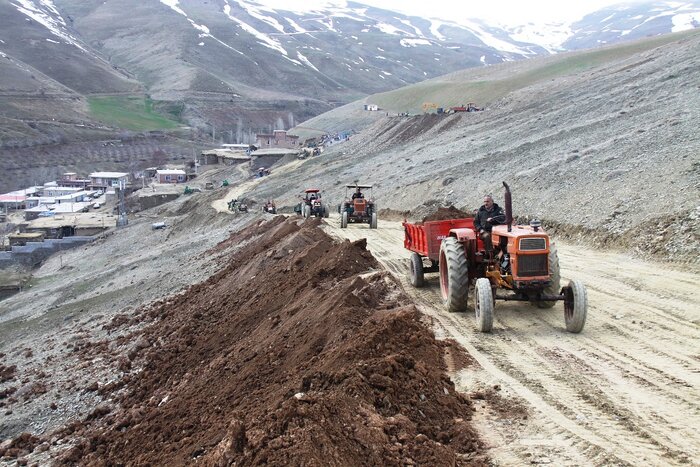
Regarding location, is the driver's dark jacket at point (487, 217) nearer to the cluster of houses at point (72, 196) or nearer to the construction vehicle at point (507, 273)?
the construction vehicle at point (507, 273)

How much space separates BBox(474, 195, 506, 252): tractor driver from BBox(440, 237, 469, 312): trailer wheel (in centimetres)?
44

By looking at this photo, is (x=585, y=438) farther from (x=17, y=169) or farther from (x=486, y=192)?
(x=17, y=169)

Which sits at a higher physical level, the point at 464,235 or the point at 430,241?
the point at 464,235

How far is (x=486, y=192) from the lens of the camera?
2636cm

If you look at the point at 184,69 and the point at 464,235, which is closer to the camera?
the point at 464,235

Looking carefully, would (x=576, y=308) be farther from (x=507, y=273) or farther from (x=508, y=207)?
(x=508, y=207)

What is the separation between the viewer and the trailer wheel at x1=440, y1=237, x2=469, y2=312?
10.5 metres

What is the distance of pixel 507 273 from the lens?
32.9 ft

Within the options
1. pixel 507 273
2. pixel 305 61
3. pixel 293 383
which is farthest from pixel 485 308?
pixel 305 61

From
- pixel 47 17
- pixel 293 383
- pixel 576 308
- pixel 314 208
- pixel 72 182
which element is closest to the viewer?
pixel 293 383

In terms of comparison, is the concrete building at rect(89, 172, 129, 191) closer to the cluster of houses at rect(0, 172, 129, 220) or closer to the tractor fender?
the cluster of houses at rect(0, 172, 129, 220)

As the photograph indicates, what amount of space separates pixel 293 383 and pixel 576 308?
4258 millimetres

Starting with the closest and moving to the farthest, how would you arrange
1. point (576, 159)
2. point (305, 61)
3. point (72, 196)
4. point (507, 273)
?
point (507, 273)
point (576, 159)
point (72, 196)
point (305, 61)

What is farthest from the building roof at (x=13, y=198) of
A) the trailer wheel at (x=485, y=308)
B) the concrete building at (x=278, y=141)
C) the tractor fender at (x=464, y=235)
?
the trailer wheel at (x=485, y=308)
